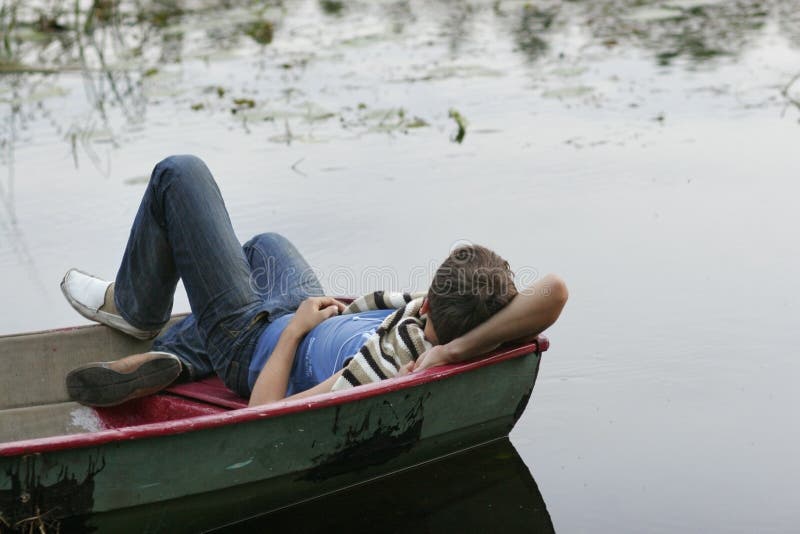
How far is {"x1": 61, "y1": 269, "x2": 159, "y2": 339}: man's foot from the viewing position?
420cm

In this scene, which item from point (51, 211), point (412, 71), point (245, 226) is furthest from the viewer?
point (412, 71)

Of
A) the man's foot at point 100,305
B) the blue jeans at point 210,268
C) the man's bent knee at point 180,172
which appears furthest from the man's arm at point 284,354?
the man's foot at point 100,305

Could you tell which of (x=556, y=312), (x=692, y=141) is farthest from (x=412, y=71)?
(x=556, y=312)

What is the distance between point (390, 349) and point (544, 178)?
3.39 meters

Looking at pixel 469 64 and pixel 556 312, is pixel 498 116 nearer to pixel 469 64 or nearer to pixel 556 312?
pixel 469 64

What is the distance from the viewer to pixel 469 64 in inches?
376

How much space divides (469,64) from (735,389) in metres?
5.62

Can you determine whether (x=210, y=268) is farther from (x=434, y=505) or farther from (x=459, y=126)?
(x=459, y=126)

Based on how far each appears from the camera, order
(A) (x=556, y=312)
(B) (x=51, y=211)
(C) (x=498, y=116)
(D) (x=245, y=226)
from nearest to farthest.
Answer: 1. (A) (x=556, y=312)
2. (D) (x=245, y=226)
3. (B) (x=51, y=211)
4. (C) (x=498, y=116)

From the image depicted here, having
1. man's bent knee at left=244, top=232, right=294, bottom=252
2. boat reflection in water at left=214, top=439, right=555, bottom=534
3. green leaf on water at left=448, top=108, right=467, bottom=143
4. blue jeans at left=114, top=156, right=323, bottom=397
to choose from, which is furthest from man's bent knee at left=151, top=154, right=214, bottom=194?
green leaf on water at left=448, top=108, right=467, bottom=143

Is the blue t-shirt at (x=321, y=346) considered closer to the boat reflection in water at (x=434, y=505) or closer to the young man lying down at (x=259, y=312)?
the young man lying down at (x=259, y=312)

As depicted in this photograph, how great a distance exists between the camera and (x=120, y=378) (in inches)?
149

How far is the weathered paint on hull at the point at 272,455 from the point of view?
3254mm

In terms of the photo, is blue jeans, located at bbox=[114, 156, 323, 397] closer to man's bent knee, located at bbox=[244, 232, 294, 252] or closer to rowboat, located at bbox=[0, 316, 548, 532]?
man's bent knee, located at bbox=[244, 232, 294, 252]
